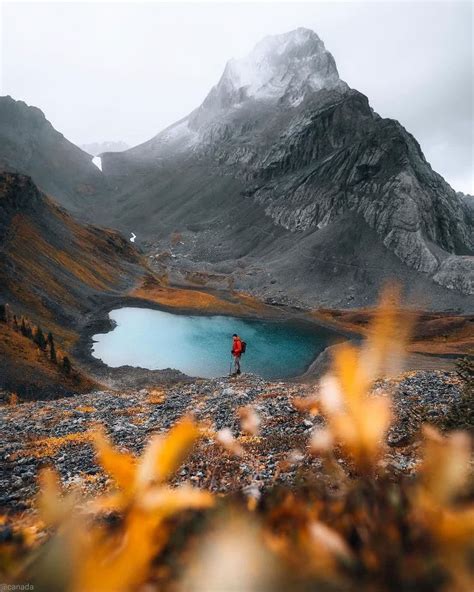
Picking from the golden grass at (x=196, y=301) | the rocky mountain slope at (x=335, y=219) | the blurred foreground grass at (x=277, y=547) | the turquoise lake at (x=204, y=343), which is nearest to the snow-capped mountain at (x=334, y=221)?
the rocky mountain slope at (x=335, y=219)

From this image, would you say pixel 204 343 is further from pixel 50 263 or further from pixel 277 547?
pixel 277 547

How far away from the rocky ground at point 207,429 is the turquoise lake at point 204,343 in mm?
25745

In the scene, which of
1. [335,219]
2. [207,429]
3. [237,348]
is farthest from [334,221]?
[207,429]

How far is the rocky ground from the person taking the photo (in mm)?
10992

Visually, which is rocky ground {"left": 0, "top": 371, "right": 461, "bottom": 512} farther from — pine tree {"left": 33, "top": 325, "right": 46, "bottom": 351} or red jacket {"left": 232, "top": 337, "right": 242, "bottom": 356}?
pine tree {"left": 33, "top": 325, "right": 46, "bottom": 351}

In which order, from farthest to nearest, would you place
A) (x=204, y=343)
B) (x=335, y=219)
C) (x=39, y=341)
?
(x=335, y=219)
(x=204, y=343)
(x=39, y=341)

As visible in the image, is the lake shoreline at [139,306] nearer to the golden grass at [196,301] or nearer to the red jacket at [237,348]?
the golden grass at [196,301]

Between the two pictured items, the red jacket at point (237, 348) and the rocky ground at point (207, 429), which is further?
the red jacket at point (237, 348)

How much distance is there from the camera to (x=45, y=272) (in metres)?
74.6

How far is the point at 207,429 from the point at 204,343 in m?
47.5

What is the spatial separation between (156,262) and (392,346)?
3856 inches

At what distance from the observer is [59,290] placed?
7188 centimetres

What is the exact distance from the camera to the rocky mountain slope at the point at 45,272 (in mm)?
34875

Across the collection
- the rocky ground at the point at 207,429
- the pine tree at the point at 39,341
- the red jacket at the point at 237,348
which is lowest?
the rocky ground at the point at 207,429
